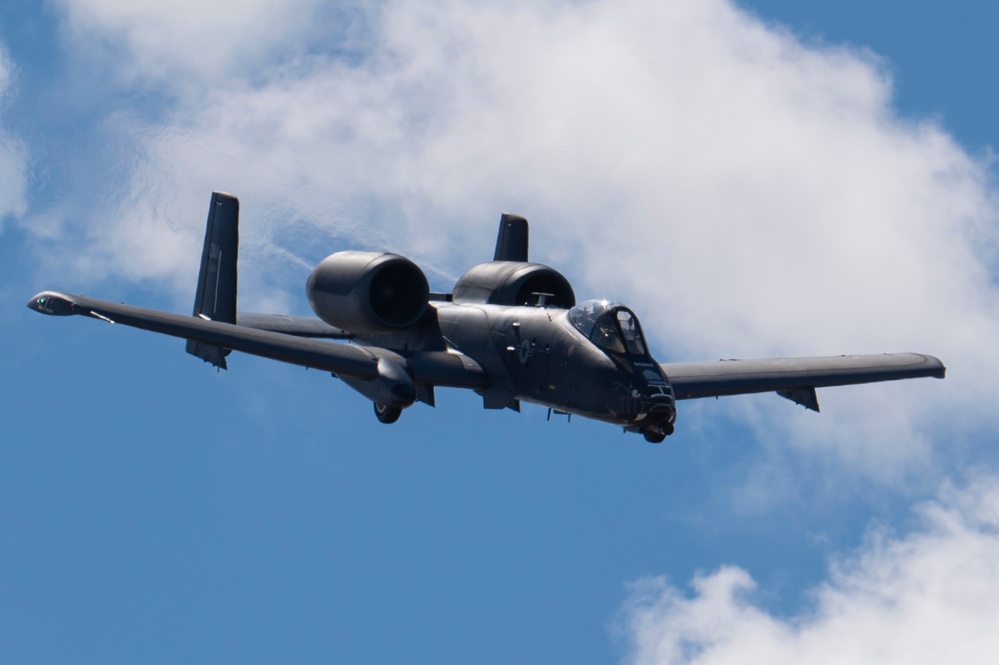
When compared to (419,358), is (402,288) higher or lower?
higher

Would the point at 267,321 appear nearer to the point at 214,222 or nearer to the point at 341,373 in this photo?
the point at 214,222

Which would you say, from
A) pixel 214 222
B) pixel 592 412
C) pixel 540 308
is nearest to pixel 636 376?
pixel 592 412

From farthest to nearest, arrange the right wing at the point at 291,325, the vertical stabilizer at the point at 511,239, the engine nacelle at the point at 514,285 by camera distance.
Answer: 1. the vertical stabilizer at the point at 511,239
2. the right wing at the point at 291,325
3. the engine nacelle at the point at 514,285

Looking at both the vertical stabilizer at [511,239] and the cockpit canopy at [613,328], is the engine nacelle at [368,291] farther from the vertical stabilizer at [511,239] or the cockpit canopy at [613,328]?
the vertical stabilizer at [511,239]

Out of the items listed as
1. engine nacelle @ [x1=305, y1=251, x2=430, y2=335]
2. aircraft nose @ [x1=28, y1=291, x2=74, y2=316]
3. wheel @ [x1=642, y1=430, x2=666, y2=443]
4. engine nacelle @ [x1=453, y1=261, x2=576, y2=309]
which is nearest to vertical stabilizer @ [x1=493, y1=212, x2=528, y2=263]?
engine nacelle @ [x1=453, y1=261, x2=576, y2=309]

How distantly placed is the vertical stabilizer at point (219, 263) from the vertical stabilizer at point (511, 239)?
9.10 m

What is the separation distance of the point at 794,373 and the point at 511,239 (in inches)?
434

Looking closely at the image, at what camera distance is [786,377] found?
4859 centimetres

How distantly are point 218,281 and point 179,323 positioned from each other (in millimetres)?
6586

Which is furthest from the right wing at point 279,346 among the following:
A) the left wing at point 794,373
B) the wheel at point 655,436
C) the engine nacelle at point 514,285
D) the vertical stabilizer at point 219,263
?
the left wing at point 794,373

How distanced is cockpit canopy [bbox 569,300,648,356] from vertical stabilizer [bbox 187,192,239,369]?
11.1 metres

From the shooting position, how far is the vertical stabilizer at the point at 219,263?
163 ft

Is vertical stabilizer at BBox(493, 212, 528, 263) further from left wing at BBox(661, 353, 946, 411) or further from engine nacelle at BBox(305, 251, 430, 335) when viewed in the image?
left wing at BBox(661, 353, 946, 411)

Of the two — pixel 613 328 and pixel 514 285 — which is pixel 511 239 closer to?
pixel 514 285
